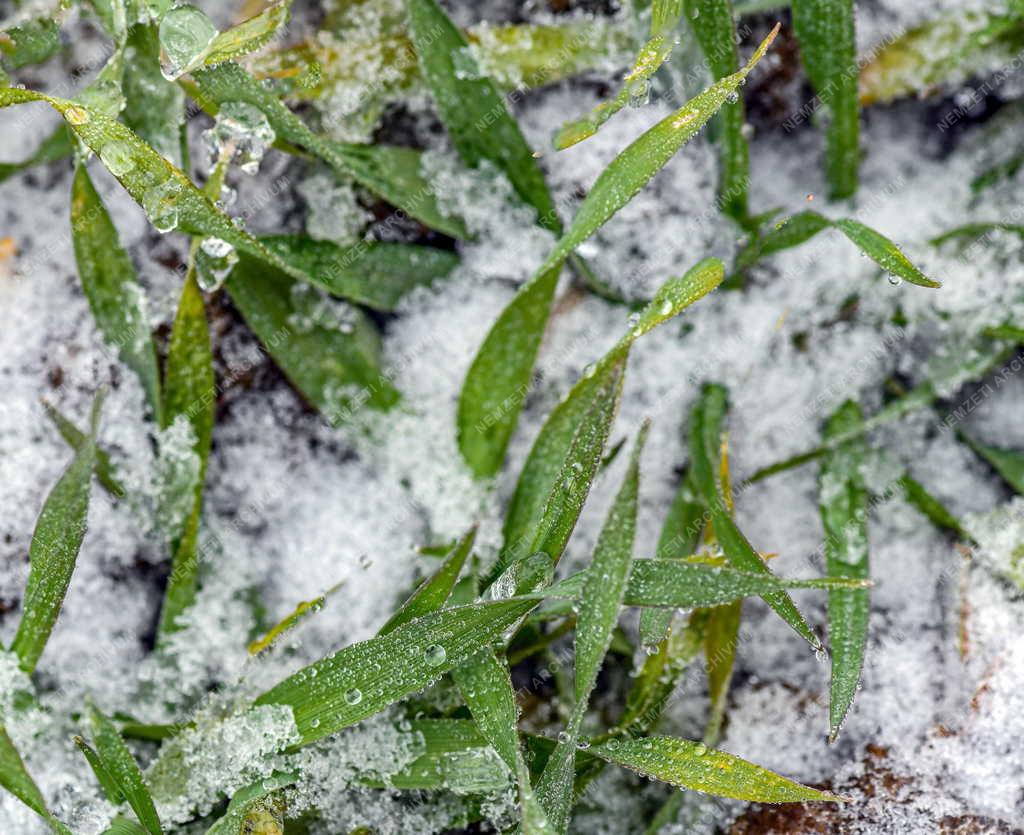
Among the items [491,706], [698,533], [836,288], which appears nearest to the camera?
[491,706]

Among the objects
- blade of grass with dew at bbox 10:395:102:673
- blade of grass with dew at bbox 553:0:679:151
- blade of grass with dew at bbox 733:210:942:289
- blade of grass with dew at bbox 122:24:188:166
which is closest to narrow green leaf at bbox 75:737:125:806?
blade of grass with dew at bbox 10:395:102:673

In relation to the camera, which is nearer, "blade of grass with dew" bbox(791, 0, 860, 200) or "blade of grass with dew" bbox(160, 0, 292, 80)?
"blade of grass with dew" bbox(160, 0, 292, 80)

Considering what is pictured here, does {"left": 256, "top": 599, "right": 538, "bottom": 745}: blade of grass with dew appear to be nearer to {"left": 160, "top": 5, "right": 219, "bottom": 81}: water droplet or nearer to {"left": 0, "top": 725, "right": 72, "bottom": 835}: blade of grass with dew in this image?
{"left": 0, "top": 725, "right": 72, "bottom": 835}: blade of grass with dew

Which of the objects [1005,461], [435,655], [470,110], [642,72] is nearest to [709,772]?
[435,655]

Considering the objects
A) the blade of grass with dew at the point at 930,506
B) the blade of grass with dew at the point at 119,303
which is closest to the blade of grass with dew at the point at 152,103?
the blade of grass with dew at the point at 119,303

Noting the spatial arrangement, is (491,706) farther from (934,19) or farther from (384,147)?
(934,19)

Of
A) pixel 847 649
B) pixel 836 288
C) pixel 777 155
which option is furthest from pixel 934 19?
pixel 847 649

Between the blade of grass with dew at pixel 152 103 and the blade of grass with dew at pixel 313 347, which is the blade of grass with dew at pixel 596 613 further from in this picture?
the blade of grass with dew at pixel 152 103
